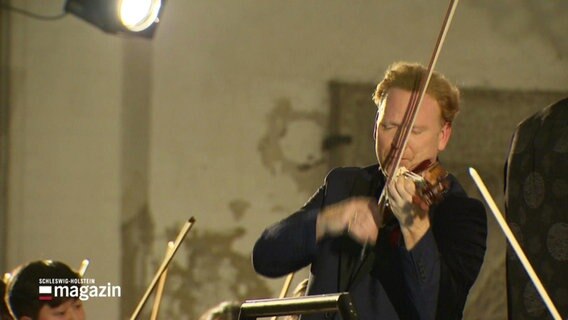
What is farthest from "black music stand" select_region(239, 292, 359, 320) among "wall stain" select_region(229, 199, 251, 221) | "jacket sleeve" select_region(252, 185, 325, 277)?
"wall stain" select_region(229, 199, 251, 221)

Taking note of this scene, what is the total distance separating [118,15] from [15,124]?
77 centimetres

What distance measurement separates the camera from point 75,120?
4500 mm

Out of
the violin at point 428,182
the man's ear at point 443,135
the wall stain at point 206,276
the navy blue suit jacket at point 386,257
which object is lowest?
the wall stain at point 206,276

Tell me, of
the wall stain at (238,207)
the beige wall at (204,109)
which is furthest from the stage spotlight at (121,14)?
the wall stain at (238,207)

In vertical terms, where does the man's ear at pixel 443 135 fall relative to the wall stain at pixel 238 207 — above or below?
above

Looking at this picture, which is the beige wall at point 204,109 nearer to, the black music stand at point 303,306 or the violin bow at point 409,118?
the violin bow at point 409,118

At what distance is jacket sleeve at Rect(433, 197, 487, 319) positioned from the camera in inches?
74.9

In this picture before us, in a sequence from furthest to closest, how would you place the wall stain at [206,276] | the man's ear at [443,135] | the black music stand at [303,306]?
the wall stain at [206,276] < the man's ear at [443,135] < the black music stand at [303,306]

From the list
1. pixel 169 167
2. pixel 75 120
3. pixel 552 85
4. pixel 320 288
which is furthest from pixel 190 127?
pixel 320 288

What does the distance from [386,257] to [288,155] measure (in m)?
2.77

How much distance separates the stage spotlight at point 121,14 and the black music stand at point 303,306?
2.86 meters

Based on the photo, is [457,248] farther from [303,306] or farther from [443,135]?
[303,306]

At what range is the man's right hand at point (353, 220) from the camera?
6.33ft

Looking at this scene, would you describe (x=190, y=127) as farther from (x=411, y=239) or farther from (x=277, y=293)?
(x=411, y=239)
